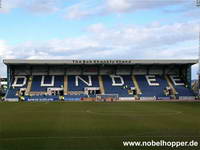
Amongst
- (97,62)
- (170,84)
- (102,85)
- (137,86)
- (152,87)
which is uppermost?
(97,62)

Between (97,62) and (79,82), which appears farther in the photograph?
(79,82)

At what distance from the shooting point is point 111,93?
75.0 meters

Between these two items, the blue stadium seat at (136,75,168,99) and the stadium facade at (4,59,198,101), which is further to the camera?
the blue stadium seat at (136,75,168,99)

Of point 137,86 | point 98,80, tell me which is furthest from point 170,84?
point 98,80

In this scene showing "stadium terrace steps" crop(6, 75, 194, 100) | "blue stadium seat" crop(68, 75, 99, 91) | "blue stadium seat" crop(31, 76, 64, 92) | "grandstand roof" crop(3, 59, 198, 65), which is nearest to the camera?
"stadium terrace steps" crop(6, 75, 194, 100)

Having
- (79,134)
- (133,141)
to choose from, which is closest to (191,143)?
(133,141)

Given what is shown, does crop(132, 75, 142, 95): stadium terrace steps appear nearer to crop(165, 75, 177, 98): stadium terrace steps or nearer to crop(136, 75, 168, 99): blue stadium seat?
crop(136, 75, 168, 99): blue stadium seat

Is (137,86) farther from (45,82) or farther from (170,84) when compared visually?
(45,82)

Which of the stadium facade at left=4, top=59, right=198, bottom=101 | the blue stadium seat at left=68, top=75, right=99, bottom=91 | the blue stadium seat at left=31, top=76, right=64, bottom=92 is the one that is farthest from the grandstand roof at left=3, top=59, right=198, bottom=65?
the blue stadium seat at left=68, top=75, right=99, bottom=91

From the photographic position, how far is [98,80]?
3174 inches

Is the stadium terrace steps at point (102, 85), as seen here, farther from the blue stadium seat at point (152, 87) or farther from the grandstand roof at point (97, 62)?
the grandstand roof at point (97, 62)

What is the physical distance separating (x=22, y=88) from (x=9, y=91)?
8.90ft

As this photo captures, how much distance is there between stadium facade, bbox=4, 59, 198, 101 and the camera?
74.2 meters

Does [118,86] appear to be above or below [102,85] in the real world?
below
